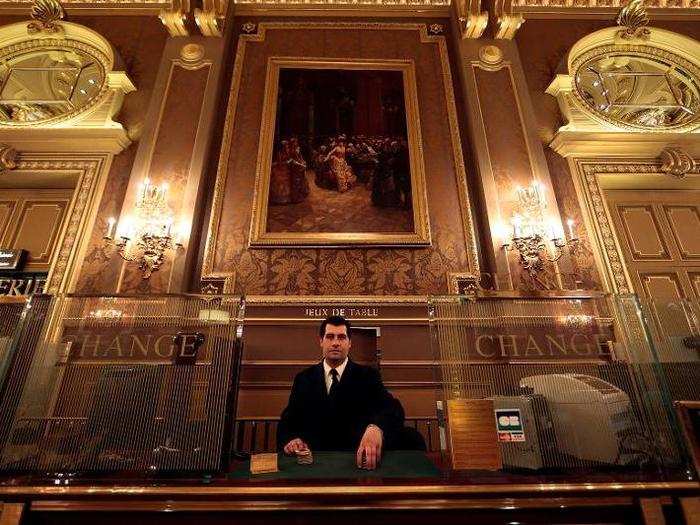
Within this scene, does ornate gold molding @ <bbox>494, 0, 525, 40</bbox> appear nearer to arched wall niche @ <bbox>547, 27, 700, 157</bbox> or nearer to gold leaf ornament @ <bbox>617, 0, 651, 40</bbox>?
arched wall niche @ <bbox>547, 27, 700, 157</bbox>

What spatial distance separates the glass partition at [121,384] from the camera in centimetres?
135

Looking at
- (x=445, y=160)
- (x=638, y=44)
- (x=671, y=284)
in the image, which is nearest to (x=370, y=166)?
(x=445, y=160)

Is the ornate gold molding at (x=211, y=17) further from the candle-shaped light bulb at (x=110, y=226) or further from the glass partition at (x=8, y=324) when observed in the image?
the glass partition at (x=8, y=324)

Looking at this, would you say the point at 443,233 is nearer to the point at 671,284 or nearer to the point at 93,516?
the point at 671,284

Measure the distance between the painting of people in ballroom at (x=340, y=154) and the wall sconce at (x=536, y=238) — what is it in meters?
1.14

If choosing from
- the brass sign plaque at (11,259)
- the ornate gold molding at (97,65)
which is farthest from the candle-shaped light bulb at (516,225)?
the brass sign plaque at (11,259)

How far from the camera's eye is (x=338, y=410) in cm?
234

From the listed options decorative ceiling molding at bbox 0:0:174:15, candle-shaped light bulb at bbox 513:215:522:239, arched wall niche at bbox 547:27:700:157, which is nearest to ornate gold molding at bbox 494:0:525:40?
arched wall niche at bbox 547:27:700:157

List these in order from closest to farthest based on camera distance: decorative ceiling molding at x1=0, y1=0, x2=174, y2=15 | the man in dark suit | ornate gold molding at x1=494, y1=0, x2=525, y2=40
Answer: the man in dark suit < ornate gold molding at x1=494, y1=0, x2=525, y2=40 < decorative ceiling molding at x1=0, y1=0, x2=174, y2=15

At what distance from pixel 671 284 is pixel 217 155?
557 cm

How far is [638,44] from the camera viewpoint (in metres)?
6.18

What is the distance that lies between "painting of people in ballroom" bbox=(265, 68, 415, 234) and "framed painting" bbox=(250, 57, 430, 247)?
0.04 feet

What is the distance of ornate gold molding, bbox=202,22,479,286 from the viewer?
4.52m

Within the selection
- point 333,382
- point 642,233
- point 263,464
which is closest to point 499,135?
point 642,233
